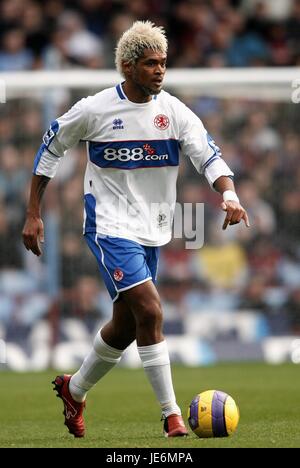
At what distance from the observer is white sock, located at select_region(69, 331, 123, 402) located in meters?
7.74

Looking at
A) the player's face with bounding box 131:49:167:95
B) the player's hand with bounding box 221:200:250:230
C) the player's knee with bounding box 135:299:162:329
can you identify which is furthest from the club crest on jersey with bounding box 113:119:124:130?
the player's knee with bounding box 135:299:162:329

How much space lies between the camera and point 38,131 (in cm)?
1489

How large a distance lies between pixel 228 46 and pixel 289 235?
4.56 meters

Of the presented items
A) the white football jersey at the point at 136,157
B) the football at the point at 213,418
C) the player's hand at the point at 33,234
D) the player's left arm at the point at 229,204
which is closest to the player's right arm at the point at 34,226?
the player's hand at the point at 33,234

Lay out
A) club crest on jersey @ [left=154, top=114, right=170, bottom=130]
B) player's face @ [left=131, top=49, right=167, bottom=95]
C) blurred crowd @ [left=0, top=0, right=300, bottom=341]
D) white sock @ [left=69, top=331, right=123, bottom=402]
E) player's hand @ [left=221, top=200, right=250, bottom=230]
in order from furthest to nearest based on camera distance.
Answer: blurred crowd @ [left=0, top=0, right=300, bottom=341] < white sock @ [left=69, top=331, right=123, bottom=402] < club crest on jersey @ [left=154, top=114, right=170, bottom=130] < player's face @ [left=131, top=49, right=167, bottom=95] < player's hand @ [left=221, top=200, right=250, bottom=230]

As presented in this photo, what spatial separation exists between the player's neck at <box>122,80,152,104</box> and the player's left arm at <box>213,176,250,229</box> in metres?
0.73

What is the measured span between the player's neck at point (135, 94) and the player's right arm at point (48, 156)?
30 cm

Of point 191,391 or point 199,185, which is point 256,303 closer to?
point 199,185

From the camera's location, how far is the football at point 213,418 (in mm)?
7242

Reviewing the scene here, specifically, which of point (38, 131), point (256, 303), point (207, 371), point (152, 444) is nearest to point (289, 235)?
point (256, 303)

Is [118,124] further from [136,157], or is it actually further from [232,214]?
[232,214]

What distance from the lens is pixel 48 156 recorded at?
784cm

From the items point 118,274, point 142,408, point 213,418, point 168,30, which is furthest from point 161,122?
point 168,30

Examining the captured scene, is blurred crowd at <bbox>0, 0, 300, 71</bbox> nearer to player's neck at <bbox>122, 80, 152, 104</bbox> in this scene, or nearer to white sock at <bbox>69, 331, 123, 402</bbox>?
player's neck at <bbox>122, 80, 152, 104</bbox>
